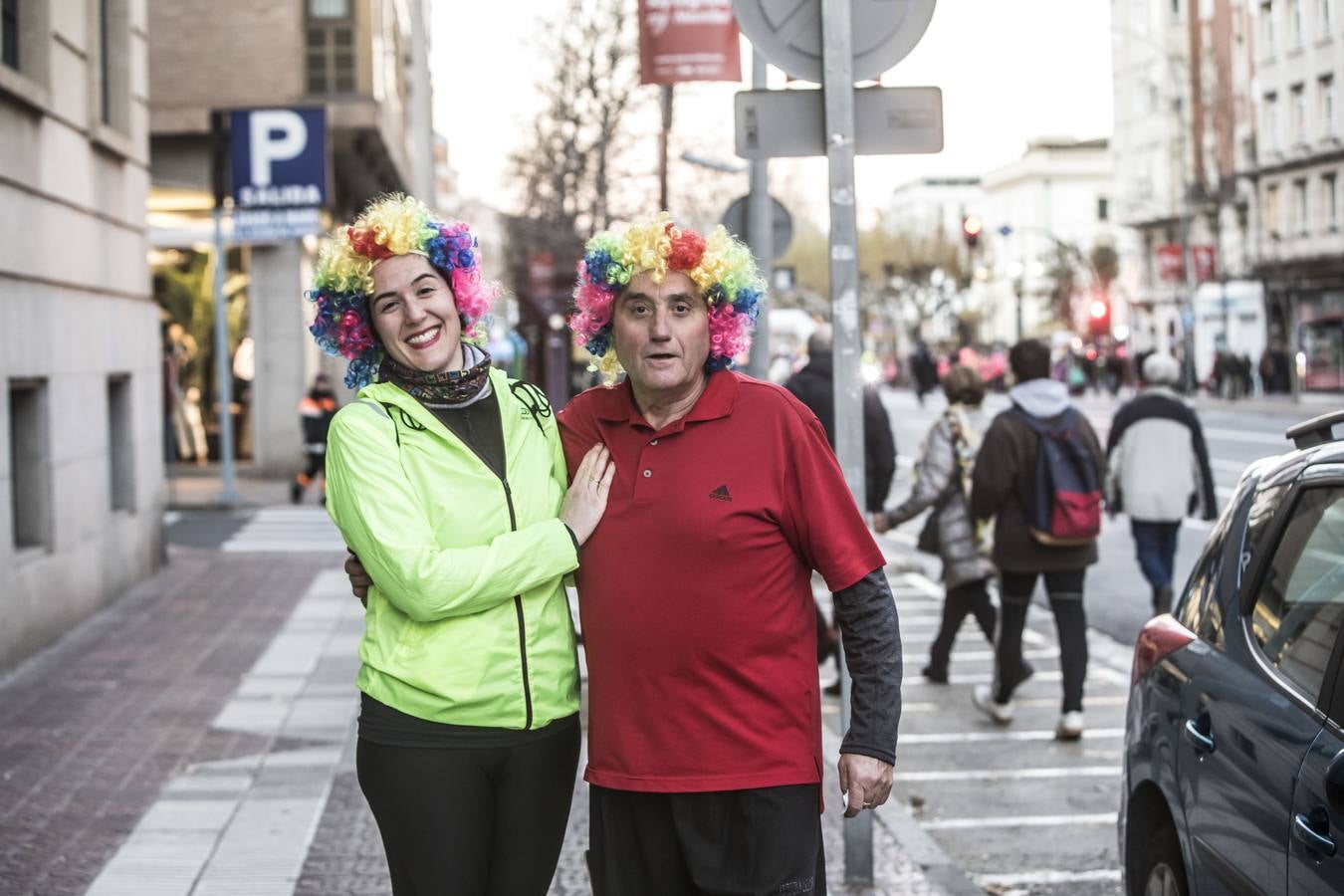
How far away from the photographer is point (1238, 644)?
3906 millimetres

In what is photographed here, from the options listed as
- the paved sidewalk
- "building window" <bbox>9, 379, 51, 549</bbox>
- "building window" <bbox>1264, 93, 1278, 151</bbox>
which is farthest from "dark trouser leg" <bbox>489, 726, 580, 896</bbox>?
"building window" <bbox>1264, 93, 1278, 151</bbox>

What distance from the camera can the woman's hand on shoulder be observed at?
3.35 metres

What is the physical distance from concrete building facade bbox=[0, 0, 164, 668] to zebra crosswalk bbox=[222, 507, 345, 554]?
7.74 ft

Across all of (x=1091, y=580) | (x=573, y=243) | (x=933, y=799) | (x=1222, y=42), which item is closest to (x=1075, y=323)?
(x=1222, y=42)

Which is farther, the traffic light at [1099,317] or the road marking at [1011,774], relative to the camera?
the traffic light at [1099,317]

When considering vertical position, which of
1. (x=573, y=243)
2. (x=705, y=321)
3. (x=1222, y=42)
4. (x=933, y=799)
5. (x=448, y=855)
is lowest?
(x=933, y=799)

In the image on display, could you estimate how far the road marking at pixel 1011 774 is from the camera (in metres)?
7.25

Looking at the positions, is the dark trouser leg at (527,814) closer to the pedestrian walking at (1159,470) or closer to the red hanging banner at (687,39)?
the pedestrian walking at (1159,470)

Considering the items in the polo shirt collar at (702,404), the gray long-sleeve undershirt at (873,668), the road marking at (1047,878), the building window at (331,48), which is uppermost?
the building window at (331,48)

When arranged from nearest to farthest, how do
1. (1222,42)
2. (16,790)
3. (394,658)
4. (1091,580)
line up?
(394,658) → (16,790) → (1091,580) → (1222,42)

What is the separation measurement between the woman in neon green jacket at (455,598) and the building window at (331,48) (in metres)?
22.8

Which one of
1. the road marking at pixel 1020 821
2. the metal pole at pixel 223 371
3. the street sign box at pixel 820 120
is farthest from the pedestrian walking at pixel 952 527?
the metal pole at pixel 223 371

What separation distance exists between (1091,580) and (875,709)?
10476 millimetres

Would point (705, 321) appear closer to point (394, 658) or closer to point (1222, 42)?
point (394, 658)
